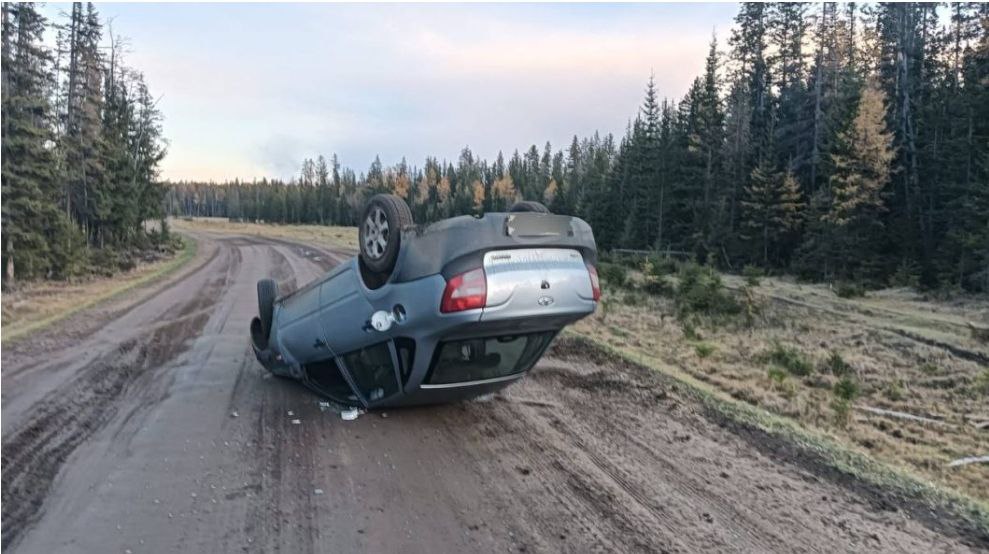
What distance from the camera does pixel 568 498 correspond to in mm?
4070

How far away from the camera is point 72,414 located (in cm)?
569

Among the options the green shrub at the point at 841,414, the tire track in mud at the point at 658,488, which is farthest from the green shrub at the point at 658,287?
the tire track in mud at the point at 658,488

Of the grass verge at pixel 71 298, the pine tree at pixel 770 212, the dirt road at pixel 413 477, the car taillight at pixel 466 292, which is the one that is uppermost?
the pine tree at pixel 770 212

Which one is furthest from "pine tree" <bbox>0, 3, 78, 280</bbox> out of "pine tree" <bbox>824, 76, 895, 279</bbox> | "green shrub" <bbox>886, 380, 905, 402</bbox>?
"pine tree" <bbox>824, 76, 895, 279</bbox>

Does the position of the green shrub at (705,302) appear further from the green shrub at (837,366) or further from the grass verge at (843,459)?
the grass verge at (843,459)

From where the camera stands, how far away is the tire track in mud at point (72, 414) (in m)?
3.99

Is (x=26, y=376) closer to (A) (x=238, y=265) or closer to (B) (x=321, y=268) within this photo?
(B) (x=321, y=268)

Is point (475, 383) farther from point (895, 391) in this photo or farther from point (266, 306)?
point (895, 391)

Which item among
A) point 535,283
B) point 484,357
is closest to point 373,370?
point 484,357

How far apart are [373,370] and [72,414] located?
2843mm

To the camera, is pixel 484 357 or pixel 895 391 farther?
pixel 895 391

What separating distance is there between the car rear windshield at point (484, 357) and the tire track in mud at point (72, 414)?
2744mm

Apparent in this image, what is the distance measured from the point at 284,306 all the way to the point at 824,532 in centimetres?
532

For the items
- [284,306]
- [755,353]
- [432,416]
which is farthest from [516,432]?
[755,353]
